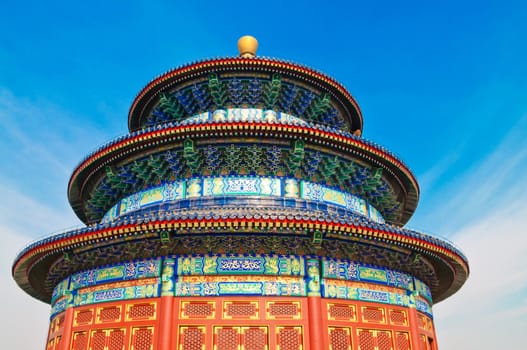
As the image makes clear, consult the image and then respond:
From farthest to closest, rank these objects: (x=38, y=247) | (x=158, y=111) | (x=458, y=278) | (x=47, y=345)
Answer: (x=158, y=111) < (x=458, y=278) < (x=47, y=345) < (x=38, y=247)

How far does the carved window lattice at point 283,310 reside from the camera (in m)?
13.3

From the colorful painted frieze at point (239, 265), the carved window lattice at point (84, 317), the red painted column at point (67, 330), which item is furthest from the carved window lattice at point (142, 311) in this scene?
the red painted column at point (67, 330)

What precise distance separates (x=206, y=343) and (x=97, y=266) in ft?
16.1

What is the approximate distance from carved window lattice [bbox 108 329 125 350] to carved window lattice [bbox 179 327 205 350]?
6.75ft

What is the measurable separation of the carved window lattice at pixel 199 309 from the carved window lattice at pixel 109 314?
92.9 inches

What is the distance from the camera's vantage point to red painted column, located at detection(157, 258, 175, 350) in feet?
42.0

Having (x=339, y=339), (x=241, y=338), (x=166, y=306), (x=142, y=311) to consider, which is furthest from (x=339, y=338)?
(x=142, y=311)

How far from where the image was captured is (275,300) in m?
13.4

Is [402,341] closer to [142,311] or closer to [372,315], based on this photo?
[372,315]

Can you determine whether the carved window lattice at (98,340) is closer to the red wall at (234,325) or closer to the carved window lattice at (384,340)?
the red wall at (234,325)

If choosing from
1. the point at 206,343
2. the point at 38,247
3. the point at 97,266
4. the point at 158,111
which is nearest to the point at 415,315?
the point at 206,343

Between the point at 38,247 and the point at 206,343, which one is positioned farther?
the point at 38,247

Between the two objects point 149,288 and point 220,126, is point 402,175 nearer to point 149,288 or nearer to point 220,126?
point 220,126

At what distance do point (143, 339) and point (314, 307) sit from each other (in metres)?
5.13
